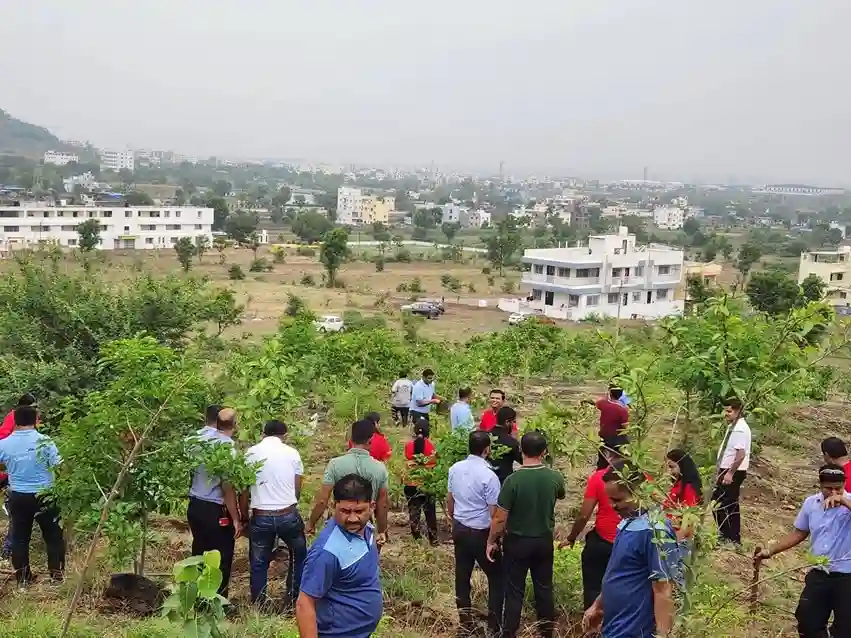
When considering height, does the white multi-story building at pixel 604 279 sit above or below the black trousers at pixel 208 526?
below

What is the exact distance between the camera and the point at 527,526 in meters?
4.83

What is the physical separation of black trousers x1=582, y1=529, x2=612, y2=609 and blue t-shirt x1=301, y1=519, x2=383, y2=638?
199 centimetres

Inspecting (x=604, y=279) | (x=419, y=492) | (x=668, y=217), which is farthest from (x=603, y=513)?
(x=668, y=217)

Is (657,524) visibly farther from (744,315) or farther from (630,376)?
(744,315)

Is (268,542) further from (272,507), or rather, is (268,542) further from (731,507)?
(731,507)

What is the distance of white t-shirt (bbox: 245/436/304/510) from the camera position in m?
5.20

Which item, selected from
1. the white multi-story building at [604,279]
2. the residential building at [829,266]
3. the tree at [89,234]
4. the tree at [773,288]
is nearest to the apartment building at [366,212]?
the tree at [89,234]

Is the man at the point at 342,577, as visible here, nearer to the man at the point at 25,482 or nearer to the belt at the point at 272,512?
the belt at the point at 272,512

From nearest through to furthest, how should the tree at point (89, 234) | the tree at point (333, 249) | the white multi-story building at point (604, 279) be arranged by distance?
the white multi-story building at point (604, 279) → the tree at point (333, 249) → the tree at point (89, 234)

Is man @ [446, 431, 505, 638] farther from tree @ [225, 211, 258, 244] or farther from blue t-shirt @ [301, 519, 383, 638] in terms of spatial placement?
tree @ [225, 211, 258, 244]

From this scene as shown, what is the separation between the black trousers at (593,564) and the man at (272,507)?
1806 millimetres

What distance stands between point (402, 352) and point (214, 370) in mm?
6639

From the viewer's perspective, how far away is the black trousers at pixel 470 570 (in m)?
5.23

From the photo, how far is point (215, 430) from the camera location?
17.4 ft
